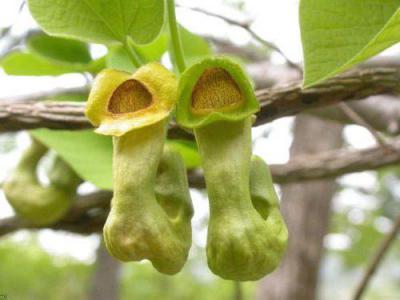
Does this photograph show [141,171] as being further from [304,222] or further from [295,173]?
[304,222]

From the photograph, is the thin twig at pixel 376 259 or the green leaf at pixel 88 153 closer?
the green leaf at pixel 88 153

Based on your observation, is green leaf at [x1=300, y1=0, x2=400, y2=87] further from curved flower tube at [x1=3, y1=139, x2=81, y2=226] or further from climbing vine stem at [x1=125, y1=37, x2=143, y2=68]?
curved flower tube at [x1=3, y1=139, x2=81, y2=226]

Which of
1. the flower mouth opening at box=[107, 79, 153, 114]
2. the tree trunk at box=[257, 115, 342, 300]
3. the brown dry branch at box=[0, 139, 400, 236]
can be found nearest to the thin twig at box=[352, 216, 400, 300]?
the brown dry branch at box=[0, 139, 400, 236]

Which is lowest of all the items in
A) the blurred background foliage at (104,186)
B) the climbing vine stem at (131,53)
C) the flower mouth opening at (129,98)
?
the blurred background foliage at (104,186)

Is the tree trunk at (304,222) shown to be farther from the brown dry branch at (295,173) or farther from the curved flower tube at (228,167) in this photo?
the curved flower tube at (228,167)

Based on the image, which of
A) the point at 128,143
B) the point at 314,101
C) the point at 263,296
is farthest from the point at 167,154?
the point at 263,296

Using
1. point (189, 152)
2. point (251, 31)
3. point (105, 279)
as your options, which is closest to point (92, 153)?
point (189, 152)

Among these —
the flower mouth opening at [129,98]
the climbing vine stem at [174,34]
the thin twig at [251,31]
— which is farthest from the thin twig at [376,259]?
the flower mouth opening at [129,98]
